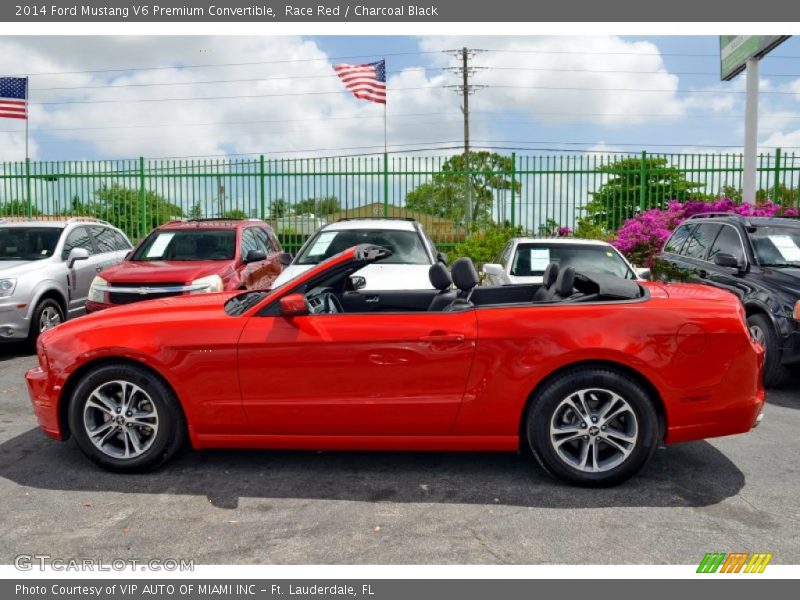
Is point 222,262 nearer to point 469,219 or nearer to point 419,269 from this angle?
point 419,269

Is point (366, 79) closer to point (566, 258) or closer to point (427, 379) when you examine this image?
point (566, 258)

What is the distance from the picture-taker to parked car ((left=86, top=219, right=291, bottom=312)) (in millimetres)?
8805

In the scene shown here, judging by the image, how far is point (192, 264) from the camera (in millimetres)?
9375

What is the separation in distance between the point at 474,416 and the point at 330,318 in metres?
1.05

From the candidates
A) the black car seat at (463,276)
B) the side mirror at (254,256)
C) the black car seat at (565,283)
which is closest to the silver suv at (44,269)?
the side mirror at (254,256)

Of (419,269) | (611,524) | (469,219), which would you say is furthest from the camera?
(469,219)

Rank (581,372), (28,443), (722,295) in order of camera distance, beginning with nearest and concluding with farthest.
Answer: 1. (581,372)
2. (722,295)
3. (28,443)

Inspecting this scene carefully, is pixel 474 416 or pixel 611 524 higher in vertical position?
pixel 474 416

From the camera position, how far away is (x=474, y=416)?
14.3ft

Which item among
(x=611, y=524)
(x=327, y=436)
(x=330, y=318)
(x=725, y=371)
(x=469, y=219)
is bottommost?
(x=611, y=524)

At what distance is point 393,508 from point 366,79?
17.6 m

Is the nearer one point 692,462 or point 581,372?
point 581,372

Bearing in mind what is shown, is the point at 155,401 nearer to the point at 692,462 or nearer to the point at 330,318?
the point at 330,318

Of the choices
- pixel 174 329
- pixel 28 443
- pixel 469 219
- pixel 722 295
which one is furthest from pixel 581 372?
pixel 469 219
